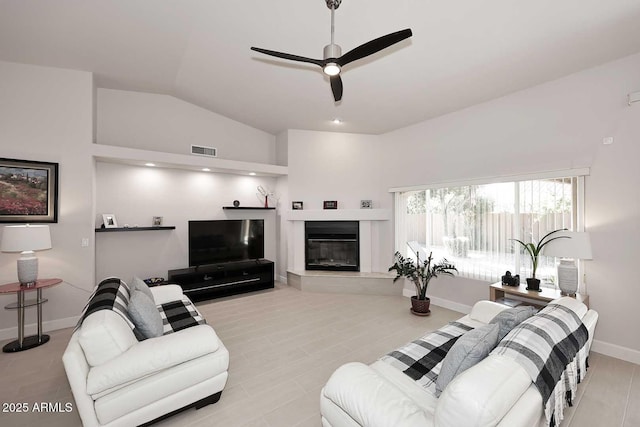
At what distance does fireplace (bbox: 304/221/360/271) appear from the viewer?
5344mm

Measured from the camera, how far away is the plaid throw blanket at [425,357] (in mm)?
1723

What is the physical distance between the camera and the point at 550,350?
141 centimetres

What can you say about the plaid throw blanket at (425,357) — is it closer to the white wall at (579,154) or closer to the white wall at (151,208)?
A: the white wall at (579,154)

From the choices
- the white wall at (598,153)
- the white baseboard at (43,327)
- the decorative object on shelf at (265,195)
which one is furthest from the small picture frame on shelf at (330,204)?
the white baseboard at (43,327)

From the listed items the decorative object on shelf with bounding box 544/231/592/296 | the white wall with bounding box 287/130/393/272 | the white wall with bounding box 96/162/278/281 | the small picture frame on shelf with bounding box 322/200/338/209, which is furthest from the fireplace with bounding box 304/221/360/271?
the decorative object on shelf with bounding box 544/231/592/296

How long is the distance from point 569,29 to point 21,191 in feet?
20.2

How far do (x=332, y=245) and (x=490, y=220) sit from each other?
286cm

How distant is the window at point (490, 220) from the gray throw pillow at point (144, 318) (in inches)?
146

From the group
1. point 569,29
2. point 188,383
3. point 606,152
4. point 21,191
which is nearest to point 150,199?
point 21,191

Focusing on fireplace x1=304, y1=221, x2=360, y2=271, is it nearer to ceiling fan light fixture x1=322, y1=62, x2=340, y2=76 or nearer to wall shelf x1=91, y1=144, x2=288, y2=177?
wall shelf x1=91, y1=144, x2=288, y2=177

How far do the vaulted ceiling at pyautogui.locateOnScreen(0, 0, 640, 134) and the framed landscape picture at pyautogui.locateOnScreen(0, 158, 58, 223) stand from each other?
133cm

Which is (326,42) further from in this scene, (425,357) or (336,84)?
(425,357)

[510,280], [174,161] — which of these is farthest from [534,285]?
[174,161]

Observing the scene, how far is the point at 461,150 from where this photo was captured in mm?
4047
